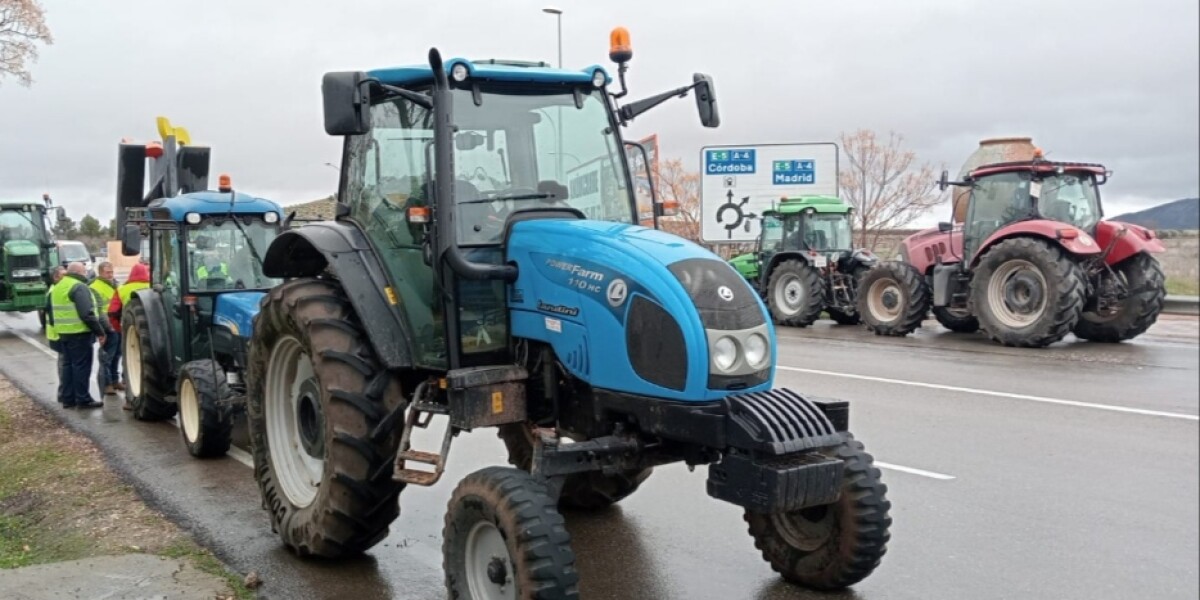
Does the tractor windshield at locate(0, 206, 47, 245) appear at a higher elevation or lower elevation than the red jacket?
higher

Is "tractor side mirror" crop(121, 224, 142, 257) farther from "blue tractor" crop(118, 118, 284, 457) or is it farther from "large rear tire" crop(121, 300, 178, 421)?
"large rear tire" crop(121, 300, 178, 421)

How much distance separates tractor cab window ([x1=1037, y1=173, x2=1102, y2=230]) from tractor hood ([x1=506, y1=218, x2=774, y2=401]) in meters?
11.6

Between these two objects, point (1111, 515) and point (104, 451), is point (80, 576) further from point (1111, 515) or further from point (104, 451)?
point (1111, 515)

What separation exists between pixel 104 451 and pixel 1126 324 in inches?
511

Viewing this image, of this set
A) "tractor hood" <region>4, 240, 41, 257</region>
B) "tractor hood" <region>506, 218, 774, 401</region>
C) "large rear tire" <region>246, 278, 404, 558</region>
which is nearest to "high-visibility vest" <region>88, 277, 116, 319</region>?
"large rear tire" <region>246, 278, 404, 558</region>

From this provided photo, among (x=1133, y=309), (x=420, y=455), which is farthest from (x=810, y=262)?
(x=420, y=455)

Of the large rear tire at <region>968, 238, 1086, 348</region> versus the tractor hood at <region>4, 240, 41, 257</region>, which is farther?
the tractor hood at <region>4, 240, 41, 257</region>

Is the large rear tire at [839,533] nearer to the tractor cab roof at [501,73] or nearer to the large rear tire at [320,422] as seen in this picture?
the large rear tire at [320,422]

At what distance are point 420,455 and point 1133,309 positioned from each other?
40.8 feet

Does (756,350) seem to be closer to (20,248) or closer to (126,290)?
(126,290)

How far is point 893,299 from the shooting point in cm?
1689

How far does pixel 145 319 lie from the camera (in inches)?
388

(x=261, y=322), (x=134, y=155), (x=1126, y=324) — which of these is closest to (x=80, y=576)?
(x=261, y=322)

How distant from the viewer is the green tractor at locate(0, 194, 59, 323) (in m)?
20.1
